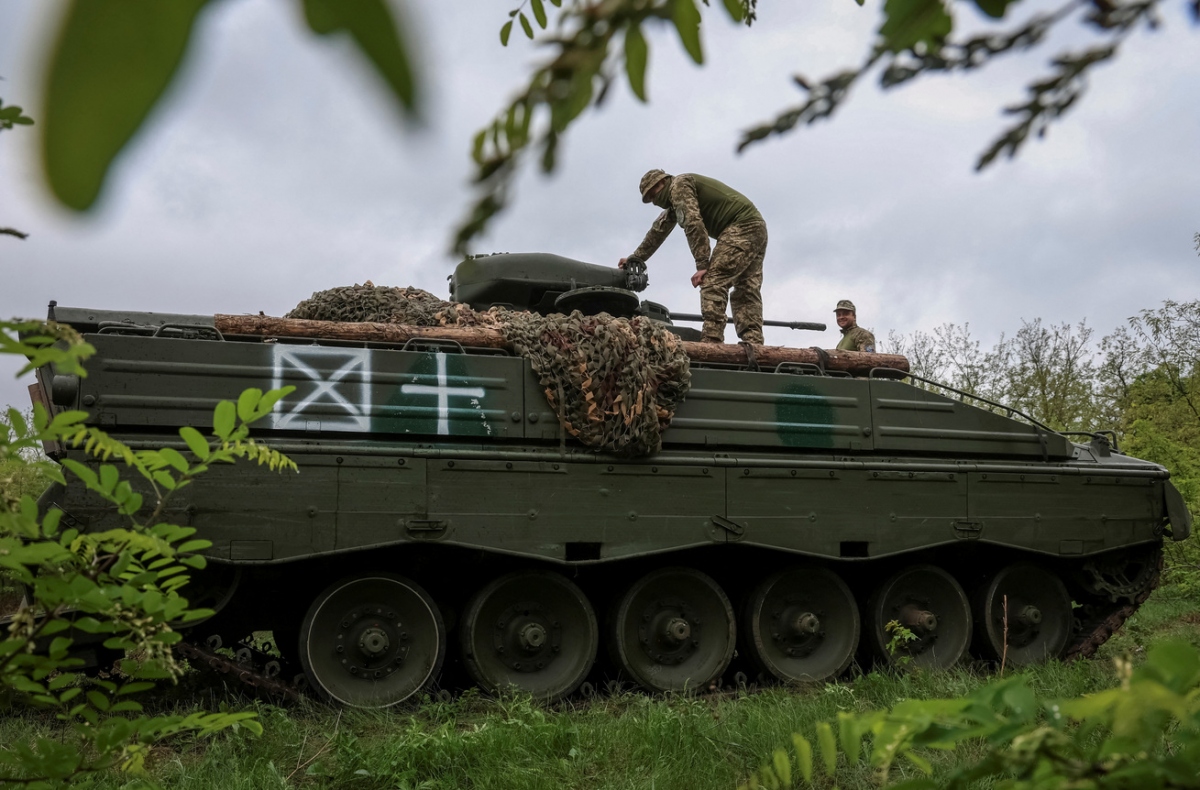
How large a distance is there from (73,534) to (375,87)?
1.88m

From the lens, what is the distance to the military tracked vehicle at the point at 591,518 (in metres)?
5.71

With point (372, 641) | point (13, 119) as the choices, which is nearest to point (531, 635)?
point (372, 641)

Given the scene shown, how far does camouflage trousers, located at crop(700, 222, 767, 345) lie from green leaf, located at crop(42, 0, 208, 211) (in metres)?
7.28

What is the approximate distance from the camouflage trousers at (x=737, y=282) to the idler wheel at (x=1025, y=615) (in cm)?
258

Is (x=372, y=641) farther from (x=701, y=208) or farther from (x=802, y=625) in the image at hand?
(x=701, y=208)

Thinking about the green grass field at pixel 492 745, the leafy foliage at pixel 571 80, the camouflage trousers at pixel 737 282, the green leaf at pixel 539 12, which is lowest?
A: the green grass field at pixel 492 745

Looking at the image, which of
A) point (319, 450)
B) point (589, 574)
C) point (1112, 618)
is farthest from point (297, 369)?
point (1112, 618)

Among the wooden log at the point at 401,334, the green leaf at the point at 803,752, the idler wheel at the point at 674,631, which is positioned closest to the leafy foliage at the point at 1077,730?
the green leaf at the point at 803,752

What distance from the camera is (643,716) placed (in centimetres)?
550

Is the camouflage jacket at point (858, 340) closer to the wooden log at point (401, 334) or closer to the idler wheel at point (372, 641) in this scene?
the wooden log at point (401, 334)

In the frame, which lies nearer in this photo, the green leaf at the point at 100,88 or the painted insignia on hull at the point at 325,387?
the green leaf at the point at 100,88

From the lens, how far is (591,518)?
20.7ft

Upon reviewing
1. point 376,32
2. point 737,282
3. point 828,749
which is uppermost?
point 737,282

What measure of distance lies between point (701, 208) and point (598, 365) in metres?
2.04
